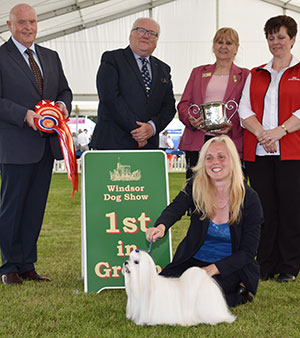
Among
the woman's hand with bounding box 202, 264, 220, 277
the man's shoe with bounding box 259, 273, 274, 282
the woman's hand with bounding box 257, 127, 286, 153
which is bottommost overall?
the man's shoe with bounding box 259, 273, 274, 282

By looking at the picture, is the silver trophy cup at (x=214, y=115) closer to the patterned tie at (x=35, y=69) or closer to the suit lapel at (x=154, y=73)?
the suit lapel at (x=154, y=73)

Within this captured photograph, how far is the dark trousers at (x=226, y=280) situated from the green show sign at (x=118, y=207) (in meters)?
0.32

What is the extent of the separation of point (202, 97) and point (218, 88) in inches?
4.5

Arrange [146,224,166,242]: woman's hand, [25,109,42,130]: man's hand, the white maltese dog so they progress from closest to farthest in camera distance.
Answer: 1. the white maltese dog
2. [146,224,166,242]: woman's hand
3. [25,109,42,130]: man's hand

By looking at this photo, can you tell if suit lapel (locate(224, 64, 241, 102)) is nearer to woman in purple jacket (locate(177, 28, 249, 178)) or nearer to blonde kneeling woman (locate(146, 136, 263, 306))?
woman in purple jacket (locate(177, 28, 249, 178))

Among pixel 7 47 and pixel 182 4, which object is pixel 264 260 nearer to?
pixel 7 47

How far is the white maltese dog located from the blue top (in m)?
0.40

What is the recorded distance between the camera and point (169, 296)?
76.8 inches

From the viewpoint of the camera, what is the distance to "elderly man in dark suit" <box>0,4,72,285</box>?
2.76m

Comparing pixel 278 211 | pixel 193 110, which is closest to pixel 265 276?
pixel 278 211

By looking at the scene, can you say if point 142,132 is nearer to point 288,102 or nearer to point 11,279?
point 288,102

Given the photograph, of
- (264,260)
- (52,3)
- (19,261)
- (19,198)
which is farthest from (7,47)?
(52,3)

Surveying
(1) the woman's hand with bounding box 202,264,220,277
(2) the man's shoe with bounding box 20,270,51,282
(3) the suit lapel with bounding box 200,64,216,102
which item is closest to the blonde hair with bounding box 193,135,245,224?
(1) the woman's hand with bounding box 202,264,220,277

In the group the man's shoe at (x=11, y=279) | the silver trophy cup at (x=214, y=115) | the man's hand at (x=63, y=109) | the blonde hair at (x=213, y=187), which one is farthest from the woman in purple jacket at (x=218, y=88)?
the man's shoe at (x=11, y=279)
